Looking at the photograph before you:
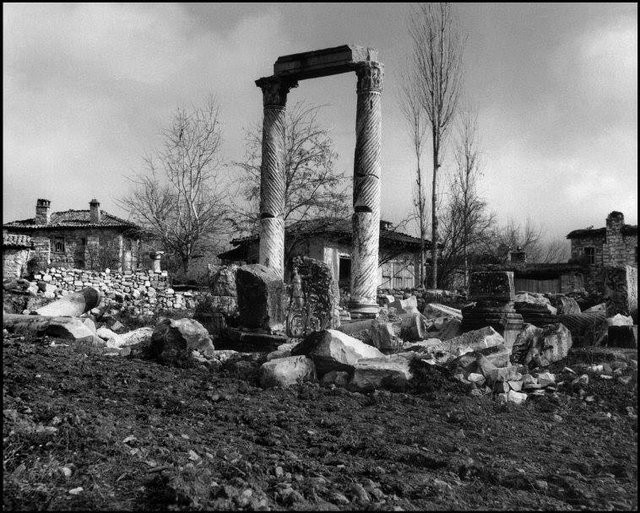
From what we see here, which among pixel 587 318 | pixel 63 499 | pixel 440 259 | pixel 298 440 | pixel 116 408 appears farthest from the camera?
pixel 440 259

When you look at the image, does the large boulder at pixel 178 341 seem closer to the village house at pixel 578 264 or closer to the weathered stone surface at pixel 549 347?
the weathered stone surface at pixel 549 347

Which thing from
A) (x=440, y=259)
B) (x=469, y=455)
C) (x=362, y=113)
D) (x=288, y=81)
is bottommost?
(x=469, y=455)

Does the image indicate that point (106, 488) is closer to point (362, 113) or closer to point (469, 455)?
point (469, 455)

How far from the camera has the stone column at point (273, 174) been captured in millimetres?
13602

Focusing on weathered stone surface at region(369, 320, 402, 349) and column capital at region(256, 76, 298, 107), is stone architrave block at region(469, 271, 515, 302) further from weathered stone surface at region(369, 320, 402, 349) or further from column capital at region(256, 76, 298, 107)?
column capital at region(256, 76, 298, 107)

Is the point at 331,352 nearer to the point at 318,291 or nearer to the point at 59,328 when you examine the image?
the point at 318,291

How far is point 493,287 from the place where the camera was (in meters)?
10.1

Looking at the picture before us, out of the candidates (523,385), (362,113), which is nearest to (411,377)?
(523,385)

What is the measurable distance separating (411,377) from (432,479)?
9.44 ft

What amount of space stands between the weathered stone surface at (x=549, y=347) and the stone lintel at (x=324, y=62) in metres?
7.76

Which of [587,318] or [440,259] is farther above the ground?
[440,259]

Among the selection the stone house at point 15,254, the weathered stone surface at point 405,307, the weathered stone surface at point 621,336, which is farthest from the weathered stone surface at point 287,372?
the stone house at point 15,254

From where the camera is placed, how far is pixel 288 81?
13.9m

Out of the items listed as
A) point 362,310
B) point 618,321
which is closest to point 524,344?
point 618,321
